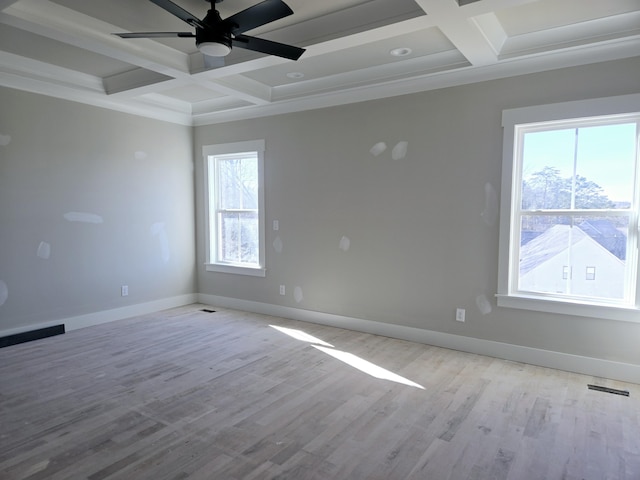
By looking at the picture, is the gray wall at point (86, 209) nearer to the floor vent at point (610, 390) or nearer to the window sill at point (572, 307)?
the window sill at point (572, 307)

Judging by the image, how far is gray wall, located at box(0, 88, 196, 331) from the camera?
13.5 ft

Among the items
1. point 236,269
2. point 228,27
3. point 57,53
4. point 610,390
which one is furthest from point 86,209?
point 610,390

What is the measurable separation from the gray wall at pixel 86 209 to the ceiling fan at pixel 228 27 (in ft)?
7.83

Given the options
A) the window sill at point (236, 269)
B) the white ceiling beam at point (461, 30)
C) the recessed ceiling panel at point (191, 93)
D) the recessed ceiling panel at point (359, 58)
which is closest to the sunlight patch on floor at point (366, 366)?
the window sill at point (236, 269)

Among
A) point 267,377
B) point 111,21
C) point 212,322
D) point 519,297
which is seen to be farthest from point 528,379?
point 111,21

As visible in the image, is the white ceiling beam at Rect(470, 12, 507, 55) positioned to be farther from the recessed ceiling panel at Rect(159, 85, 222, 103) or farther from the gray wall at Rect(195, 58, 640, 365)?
the recessed ceiling panel at Rect(159, 85, 222, 103)

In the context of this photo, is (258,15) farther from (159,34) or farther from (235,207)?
(235,207)

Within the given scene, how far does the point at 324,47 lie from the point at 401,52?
0.84 m

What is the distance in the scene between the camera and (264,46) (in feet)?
8.97

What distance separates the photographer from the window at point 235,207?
539 cm

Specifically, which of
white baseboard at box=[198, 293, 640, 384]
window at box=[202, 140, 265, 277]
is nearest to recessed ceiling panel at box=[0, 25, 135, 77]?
window at box=[202, 140, 265, 277]

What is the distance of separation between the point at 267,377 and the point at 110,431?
1.20 m

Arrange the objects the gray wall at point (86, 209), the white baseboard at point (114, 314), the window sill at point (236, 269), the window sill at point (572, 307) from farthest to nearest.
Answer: the window sill at point (236, 269) < the white baseboard at point (114, 314) < the gray wall at point (86, 209) < the window sill at point (572, 307)

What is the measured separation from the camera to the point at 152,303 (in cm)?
541
